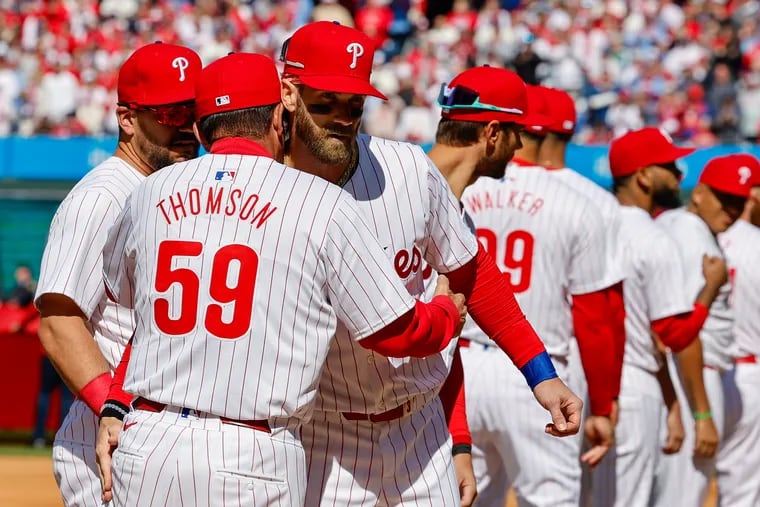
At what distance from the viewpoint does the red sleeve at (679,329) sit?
627cm

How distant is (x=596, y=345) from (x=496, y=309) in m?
1.77

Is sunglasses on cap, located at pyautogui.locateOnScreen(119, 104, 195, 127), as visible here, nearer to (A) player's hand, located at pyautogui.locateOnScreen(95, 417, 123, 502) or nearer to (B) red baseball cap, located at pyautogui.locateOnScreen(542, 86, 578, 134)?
(A) player's hand, located at pyautogui.locateOnScreen(95, 417, 123, 502)

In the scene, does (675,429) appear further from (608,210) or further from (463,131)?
(463,131)

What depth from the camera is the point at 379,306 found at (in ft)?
10.5

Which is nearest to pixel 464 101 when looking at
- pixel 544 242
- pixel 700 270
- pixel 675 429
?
pixel 544 242

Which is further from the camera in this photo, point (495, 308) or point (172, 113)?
point (172, 113)

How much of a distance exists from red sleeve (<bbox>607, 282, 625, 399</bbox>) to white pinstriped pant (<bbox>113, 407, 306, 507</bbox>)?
8.60 feet

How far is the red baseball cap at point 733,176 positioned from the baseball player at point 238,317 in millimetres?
4103

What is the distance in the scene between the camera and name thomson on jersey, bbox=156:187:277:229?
3.12 metres

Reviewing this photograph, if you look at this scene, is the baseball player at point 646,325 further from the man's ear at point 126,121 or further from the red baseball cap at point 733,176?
the man's ear at point 126,121

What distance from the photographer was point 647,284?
6391mm

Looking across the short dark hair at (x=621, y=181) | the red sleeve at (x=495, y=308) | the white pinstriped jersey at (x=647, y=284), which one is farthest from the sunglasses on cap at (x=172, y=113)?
the short dark hair at (x=621, y=181)

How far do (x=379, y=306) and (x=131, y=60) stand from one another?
1.44 meters

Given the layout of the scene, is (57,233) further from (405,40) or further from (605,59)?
(405,40)
